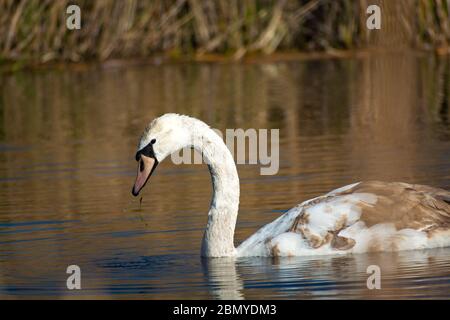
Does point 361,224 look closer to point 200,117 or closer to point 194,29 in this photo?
point 200,117

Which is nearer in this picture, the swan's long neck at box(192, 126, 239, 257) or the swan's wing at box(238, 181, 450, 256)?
the swan's wing at box(238, 181, 450, 256)

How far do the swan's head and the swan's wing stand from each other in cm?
95

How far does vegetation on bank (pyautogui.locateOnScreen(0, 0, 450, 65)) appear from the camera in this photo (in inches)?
1004

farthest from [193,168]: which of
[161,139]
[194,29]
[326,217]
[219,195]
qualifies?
[194,29]

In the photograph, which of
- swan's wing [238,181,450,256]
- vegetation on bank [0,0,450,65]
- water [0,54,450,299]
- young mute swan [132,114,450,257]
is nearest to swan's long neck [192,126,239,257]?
young mute swan [132,114,450,257]

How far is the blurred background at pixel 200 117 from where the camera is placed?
941 cm

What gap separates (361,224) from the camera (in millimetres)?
9680

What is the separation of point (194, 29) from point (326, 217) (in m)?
17.5

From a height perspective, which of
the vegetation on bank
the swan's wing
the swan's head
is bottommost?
the swan's wing

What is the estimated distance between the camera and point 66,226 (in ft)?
37.2

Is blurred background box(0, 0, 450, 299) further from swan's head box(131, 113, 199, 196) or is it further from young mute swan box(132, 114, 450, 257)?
swan's head box(131, 113, 199, 196)

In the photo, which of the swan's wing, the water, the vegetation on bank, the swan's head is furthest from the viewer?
the vegetation on bank

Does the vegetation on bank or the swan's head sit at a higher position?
the vegetation on bank

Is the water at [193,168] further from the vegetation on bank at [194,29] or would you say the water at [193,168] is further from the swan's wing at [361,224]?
the vegetation on bank at [194,29]
